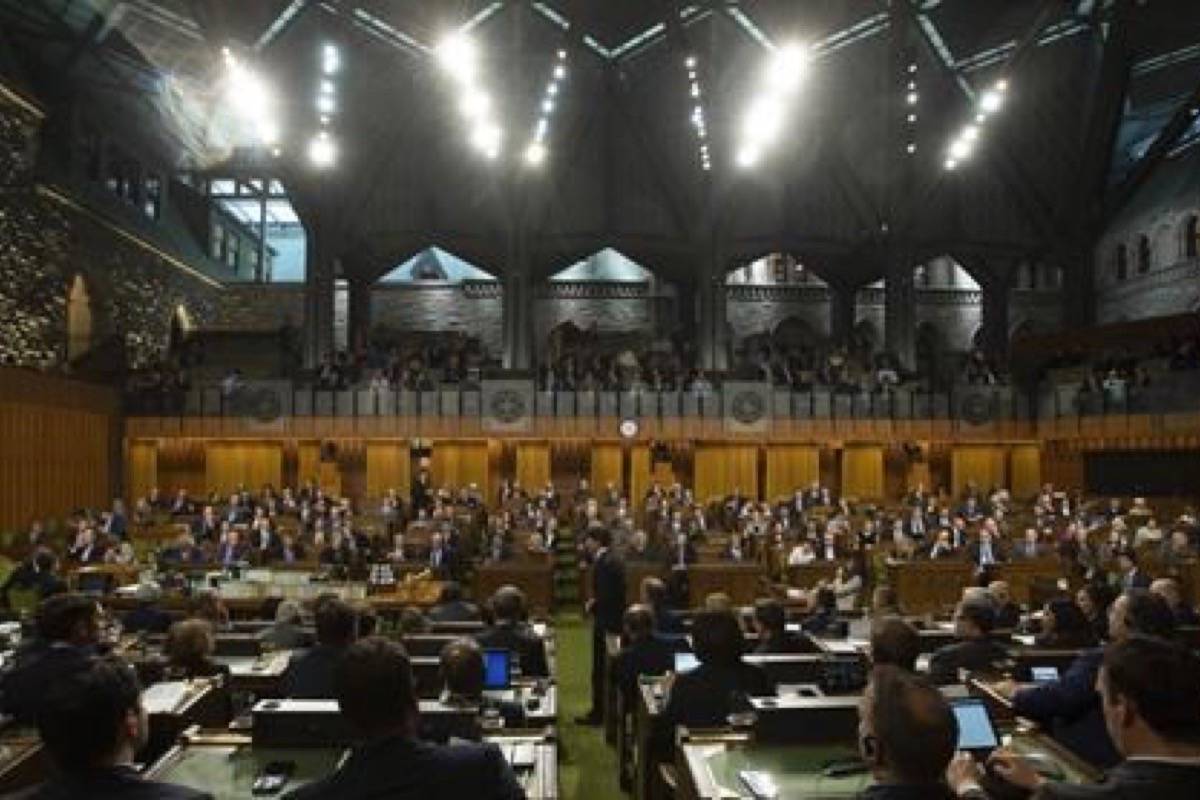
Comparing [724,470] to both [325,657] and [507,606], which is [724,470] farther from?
[325,657]

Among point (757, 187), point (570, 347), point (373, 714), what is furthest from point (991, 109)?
point (373, 714)

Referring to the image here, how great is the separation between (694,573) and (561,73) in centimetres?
1663

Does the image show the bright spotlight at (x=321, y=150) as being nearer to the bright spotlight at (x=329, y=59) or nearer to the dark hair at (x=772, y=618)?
the bright spotlight at (x=329, y=59)

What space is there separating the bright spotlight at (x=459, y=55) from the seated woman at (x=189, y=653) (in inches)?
878

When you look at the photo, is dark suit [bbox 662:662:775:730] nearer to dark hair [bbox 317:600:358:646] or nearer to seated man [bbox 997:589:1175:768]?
seated man [bbox 997:589:1175:768]

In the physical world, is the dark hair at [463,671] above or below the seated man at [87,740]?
below

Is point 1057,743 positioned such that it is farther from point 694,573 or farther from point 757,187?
point 757,187

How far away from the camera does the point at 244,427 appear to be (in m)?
25.5

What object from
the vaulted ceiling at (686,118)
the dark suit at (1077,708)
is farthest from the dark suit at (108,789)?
the vaulted ceiling at (686,118)

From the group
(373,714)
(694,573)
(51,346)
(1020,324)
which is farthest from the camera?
(1020,324)

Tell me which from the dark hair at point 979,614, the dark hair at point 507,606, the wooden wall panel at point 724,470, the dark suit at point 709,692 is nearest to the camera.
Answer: the dark suit at point 709,692

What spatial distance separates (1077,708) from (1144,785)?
2.04 meters

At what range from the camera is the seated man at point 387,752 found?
108 inches

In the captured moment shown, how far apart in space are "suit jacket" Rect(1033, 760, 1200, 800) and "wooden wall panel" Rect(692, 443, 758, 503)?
2441cm
